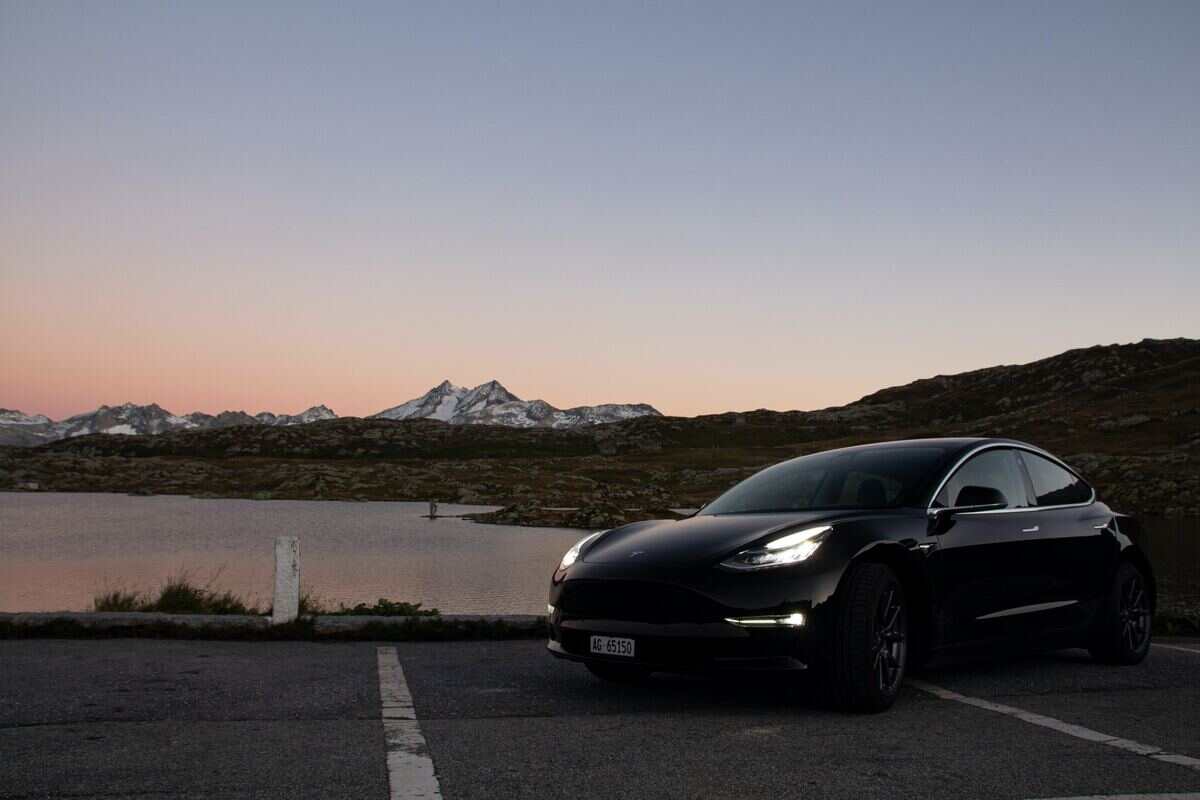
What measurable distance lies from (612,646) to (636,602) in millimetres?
299

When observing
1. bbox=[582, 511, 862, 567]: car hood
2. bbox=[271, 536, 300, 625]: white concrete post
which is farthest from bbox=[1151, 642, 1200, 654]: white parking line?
bbox=[271, 536, 300, 625]: white concrete post

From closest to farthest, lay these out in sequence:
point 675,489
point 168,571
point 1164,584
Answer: point 1164,584, point 168,571, point 675,489

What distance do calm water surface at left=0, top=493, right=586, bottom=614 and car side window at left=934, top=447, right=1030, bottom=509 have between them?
14.4 metres

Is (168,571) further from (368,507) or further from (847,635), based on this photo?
(368,507)

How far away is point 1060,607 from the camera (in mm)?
8797

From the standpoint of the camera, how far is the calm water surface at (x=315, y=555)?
2686 cm

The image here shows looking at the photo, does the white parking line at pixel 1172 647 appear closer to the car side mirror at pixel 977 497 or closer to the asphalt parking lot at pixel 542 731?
the asphalt parking lot at pixel 542 731

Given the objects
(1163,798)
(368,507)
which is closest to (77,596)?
(1163,798)

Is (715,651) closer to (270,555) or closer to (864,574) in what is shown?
(864,574)

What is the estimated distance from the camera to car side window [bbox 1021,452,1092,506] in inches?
360

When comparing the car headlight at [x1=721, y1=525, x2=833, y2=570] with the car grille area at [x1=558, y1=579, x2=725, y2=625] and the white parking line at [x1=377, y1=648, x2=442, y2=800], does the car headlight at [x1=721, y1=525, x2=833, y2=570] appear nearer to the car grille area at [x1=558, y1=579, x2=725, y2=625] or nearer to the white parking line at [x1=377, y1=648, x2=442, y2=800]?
the car grille area at [x1=558, y1=579, x2=725, y2=625]

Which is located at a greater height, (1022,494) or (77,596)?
(1022,494)

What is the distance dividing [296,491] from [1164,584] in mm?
85274

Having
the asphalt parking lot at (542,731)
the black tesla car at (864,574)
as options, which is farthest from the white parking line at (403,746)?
the black tesla car at (864,574)
